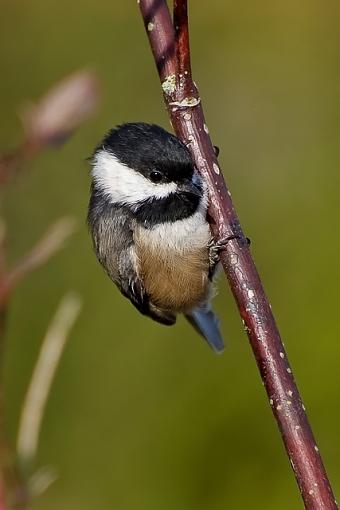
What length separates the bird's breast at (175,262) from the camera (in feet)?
6.69

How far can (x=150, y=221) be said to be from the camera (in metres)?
2.08

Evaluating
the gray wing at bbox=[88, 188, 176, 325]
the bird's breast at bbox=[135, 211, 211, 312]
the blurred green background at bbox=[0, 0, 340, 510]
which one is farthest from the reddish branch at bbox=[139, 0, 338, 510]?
the blurred green background at bbox=[0, 0, 340, 510]

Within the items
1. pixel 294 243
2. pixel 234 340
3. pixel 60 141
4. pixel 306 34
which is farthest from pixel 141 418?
pixel 60 141

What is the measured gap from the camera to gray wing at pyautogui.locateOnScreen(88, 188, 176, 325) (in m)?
2.13

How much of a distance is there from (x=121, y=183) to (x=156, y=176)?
124 mm

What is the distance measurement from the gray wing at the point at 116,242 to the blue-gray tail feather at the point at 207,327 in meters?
0.28

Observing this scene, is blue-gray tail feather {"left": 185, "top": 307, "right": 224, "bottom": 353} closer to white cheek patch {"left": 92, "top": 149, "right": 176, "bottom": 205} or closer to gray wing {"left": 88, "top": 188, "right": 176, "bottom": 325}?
gray wing {"left": 88, "top": 188, "right": 176, "bottom": 325}

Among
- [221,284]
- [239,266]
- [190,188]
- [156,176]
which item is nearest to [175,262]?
[156,176]

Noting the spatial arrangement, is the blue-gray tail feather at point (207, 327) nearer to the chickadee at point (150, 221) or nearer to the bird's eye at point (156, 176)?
the chickadee at point (150, 221)

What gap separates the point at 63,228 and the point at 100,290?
2483mm

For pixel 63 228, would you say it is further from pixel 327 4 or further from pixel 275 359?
pixel 327 4

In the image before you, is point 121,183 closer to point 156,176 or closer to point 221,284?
point 156,176

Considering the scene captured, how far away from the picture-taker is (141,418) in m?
2.97

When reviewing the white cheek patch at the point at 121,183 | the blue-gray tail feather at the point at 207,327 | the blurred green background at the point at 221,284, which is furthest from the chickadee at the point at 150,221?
the blurred green background at the point at 221,284
